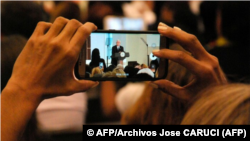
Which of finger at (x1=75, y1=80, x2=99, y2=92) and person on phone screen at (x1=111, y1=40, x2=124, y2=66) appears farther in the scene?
person on phone screen at (x1=111, y1=40, x2=124, y2=66)

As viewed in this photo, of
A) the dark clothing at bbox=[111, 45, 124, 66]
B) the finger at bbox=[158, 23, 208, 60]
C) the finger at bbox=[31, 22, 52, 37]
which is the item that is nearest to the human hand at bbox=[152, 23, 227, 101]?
the finger at bbox=[158, 23, 208, 60]

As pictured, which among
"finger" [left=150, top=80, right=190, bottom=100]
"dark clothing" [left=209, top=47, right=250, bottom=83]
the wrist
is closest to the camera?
the wrist

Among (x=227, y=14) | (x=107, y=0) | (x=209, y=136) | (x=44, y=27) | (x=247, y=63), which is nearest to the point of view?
(x=209, y=136)

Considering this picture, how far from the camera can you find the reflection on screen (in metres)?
0.93

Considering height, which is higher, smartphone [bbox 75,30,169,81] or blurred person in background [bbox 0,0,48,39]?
blurred person in background [bbox 0,0,48,39]

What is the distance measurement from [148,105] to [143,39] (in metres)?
0.37

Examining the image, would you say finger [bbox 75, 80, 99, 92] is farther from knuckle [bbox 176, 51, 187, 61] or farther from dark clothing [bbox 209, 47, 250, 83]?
dark clothing [bbox 209, 47, 250, 83]

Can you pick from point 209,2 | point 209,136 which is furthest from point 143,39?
point 209,2

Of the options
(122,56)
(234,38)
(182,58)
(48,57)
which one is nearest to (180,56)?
(182,58)

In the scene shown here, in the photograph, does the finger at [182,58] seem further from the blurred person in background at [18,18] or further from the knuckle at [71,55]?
the blurred person in background at [18,18]

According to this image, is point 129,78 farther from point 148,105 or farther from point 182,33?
point 148,105

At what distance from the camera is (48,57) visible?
0.77 metres

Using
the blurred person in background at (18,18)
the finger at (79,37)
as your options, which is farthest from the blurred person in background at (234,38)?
the finger at (79,37)

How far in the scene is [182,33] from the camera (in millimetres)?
818
